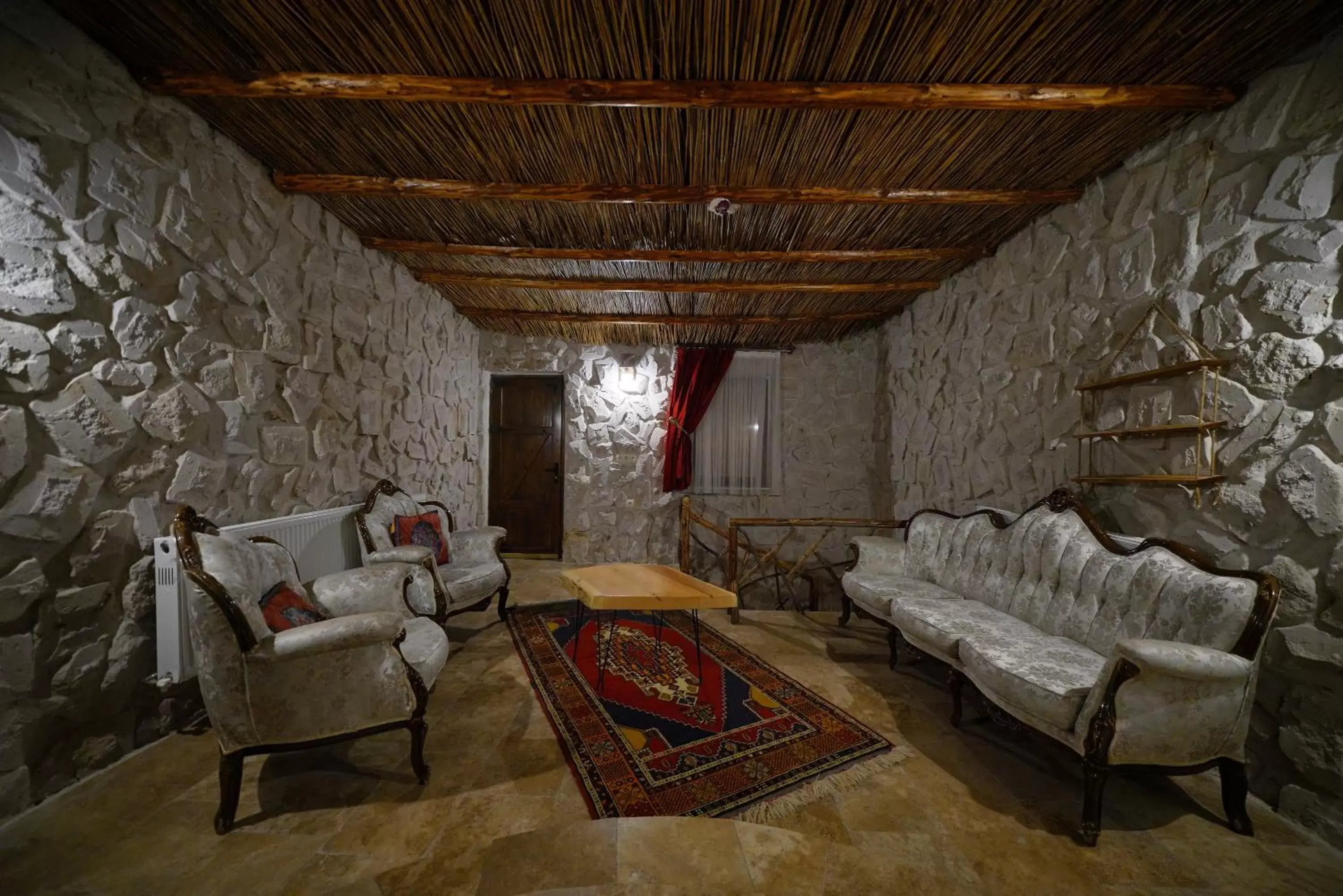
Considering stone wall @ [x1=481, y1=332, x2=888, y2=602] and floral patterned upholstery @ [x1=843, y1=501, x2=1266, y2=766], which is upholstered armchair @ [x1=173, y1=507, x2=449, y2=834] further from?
stone wall @ [x1=481, y1=332, x2=888, y2=602]

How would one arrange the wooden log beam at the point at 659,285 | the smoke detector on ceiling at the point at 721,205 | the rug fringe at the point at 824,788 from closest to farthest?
the rug fringe at the point at 824,788 → the smoke detector on ceiling at the point at 721,205 → the wooden log beam at the point at 659,285

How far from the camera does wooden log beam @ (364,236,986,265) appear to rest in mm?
3117

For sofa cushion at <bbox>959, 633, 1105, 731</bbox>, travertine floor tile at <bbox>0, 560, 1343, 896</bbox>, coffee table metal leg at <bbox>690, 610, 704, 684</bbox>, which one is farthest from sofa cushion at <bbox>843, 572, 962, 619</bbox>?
coffee table metal leg at <bbox>690, 610, 704, 684</bbox>

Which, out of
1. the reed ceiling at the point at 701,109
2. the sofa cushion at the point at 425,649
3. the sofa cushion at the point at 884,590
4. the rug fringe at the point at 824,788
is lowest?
the rug fringe at the point at 824,788

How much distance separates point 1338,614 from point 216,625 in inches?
142

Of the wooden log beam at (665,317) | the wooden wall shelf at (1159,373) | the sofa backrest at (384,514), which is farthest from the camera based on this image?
the wooden log beam at (665,317)

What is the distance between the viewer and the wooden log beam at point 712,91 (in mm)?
1805

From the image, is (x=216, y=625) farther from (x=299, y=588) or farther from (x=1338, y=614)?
(x=1338, y=614)

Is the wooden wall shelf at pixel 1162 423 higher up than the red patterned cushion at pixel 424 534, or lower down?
higher up

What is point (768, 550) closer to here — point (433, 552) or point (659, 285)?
point (659, 285)

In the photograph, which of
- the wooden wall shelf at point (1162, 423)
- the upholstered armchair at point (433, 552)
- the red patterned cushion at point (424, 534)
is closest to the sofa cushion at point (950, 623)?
the wooden wall shelf at point (1162, 423)

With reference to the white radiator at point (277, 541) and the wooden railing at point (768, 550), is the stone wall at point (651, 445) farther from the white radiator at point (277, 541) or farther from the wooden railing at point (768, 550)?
the white radiator at point (277, 541)

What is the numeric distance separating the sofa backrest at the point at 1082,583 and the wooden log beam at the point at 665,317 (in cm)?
217

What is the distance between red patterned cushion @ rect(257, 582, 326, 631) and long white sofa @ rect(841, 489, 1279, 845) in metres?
2.72
